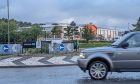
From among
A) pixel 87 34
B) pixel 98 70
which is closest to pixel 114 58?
pixel 98 70

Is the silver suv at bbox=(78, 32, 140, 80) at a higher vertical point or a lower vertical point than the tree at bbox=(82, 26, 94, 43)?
lower

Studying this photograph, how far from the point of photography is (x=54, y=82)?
1510 centimetres

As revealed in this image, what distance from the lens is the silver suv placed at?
1547 centimetres

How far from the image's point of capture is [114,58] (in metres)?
15.7

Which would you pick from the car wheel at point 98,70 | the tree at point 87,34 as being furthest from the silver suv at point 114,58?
the tree at point 87,34

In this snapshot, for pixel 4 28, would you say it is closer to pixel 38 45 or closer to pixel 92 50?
pixel 38 45

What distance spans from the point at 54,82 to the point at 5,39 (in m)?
72.9

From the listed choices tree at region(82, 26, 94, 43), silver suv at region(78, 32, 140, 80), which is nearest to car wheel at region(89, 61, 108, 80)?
silver suv at region(78, 32, 140, 80)

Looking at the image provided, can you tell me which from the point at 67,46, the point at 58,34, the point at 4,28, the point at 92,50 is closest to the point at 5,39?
the point at 4,28

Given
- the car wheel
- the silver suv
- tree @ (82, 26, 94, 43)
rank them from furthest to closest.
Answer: tree @ (82, 26, 94, 43)
the car wheel
the silver suv

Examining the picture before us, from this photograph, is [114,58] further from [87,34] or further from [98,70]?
[87,34]

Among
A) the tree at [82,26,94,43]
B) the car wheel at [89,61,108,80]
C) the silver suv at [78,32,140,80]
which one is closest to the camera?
the silver suv at [78,32,140,80]

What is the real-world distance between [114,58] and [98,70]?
27.6 inches

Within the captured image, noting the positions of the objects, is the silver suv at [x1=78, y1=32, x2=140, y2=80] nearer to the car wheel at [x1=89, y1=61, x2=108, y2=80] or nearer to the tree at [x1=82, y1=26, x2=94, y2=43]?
the car wheel at [x1=89, y1=61, x2=108, y2=80]
